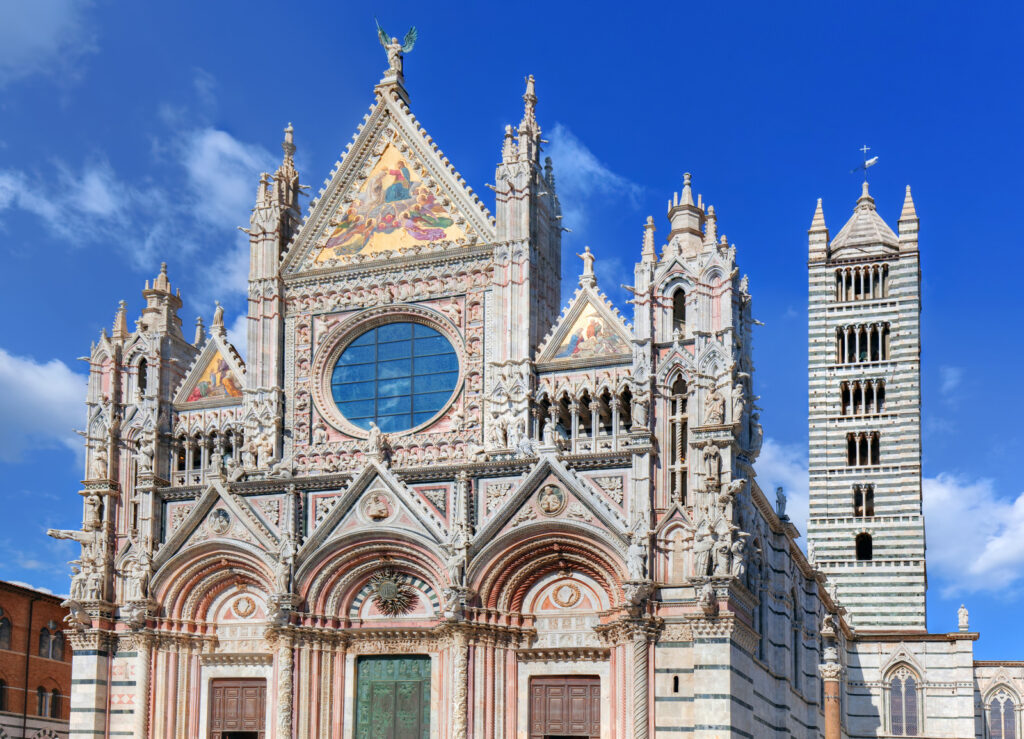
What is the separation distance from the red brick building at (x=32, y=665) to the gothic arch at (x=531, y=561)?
1904 cm

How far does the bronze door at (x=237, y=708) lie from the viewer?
35875 millimetres

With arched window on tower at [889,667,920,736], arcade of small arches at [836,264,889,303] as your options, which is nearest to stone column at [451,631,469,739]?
arched window on tower at [889,667,920,736]

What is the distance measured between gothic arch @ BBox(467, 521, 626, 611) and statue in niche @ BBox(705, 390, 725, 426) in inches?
157

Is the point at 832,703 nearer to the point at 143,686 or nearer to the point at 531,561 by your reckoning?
the point at 531,561

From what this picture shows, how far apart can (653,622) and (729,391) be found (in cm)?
583

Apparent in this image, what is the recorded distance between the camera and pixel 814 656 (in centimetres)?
4503

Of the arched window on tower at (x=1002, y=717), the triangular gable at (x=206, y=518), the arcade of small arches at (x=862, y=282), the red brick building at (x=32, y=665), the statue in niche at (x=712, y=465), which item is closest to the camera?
the statue in niche at (x=712, y=465)

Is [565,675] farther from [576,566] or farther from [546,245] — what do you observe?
[546,245]

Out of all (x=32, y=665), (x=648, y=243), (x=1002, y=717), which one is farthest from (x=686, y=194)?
(x=1002, y=717)

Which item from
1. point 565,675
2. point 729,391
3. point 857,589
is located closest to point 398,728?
point 565,675

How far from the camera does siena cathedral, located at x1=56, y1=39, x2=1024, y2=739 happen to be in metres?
32.6

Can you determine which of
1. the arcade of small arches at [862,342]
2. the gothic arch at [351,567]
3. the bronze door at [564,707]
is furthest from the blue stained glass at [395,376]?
the arcade of small arches at [862,342]

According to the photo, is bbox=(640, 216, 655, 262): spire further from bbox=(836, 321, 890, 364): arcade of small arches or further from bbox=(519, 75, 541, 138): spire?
bbox=(836, 321, 890, 364): arcade of small arches

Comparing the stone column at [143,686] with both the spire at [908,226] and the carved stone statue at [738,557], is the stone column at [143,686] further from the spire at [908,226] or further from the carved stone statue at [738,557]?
the spire at [908,226]
